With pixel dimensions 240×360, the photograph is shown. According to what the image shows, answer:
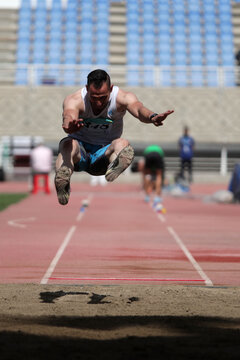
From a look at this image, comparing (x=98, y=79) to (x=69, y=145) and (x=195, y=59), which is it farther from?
(x=195, y=59)

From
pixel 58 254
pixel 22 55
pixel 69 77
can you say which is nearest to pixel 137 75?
pixel 69 77

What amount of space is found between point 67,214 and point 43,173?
607 cm

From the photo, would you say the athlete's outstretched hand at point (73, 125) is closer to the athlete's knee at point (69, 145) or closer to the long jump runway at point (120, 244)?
the athlete's knee at point (69, 145)

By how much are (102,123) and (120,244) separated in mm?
4429

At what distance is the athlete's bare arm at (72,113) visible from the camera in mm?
5191

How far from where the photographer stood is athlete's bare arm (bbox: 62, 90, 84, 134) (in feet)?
17.0

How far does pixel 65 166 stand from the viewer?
5766mm

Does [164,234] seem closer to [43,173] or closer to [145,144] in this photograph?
[43,173]

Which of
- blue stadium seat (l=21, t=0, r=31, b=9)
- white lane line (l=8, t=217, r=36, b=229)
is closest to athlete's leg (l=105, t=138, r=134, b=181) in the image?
white lane line (l=8, t=217, r=36, b=229)

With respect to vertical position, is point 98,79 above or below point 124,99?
above

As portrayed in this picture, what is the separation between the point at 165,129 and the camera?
30.0 metres

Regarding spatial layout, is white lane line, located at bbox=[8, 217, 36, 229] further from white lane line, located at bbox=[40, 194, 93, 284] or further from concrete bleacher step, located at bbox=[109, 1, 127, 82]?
concrete bleacher step, located at bbox=[109, 1, 127, 82]

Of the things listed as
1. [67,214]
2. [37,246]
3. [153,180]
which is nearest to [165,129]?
[153,180]

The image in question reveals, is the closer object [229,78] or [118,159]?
[118,159]
